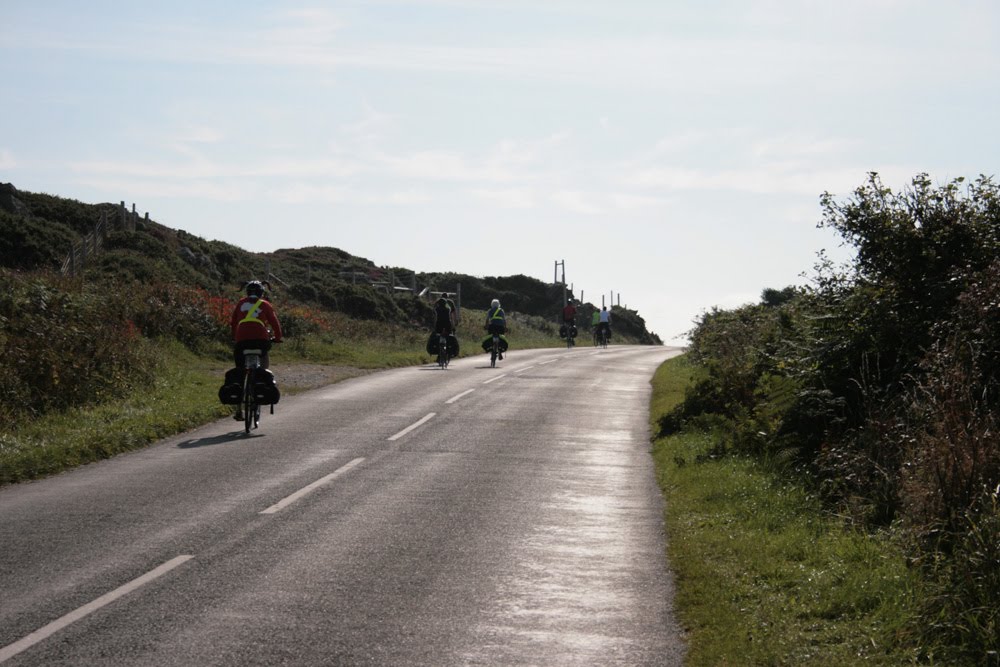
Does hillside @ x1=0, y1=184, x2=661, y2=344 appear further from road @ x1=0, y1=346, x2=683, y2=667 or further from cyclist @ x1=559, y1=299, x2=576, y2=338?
road @ x1=0, y1=346, x2=683, y2=667

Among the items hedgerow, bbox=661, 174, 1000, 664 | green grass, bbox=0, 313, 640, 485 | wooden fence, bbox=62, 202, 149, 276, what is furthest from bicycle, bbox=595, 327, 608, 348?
hedgerow, bbox=661, 174, 1000, 664

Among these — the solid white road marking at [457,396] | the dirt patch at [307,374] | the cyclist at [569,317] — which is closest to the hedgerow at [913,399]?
the solid white road marking at [457,396]

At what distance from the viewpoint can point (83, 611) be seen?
21.9 feet

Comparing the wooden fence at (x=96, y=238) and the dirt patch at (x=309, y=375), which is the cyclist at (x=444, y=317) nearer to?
the dirt patch at (x=309, y=375)

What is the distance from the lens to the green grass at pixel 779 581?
6207 millimetres

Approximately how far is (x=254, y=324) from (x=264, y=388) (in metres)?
0.99

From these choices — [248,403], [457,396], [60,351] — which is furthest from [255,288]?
[457,396]

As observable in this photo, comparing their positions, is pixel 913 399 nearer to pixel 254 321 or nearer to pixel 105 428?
pixel 254 321

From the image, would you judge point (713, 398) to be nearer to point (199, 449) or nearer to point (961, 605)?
point (199, 449)

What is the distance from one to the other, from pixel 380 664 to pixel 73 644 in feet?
5.87

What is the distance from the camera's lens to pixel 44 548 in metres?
8.40

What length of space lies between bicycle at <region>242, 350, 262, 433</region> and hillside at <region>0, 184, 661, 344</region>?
14.3 metres

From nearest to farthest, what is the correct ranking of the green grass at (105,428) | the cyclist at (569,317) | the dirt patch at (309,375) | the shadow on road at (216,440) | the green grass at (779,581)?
the green grass at (779,581), the green grass at (105,428), the shadow on road at (216,440), the dirt patch at (309,375), the cyclist at (569,317)

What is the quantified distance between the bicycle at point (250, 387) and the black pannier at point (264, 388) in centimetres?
5
